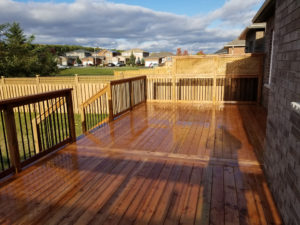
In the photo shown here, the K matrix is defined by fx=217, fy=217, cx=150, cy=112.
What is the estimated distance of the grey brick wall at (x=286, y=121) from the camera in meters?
1.75

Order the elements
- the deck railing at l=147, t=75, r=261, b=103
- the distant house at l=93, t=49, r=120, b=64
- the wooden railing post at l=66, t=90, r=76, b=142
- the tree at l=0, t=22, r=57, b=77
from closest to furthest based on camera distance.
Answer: the wooden railing post at l=66, t=90, r=76, b=142
the deck railing at l=147, t=75, r=261, b=103
the tree at l=0, t=22, r=57, b=77
the distant house at l=93, t=49, r=120, b=64

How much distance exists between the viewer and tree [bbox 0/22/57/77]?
60.6 ft

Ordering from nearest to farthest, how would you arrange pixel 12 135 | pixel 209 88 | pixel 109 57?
pixel 12 135
pixel 209 88
pixel 109 57

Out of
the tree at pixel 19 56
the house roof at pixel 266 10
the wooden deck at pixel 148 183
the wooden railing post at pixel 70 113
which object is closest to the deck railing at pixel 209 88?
the house roof at pixel 266 10

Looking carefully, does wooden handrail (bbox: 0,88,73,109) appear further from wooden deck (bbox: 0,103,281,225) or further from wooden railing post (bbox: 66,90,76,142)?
wooden deck (bbox: 0,103,281,225)

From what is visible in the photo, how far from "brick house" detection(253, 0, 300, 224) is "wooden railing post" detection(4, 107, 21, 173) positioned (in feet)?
10.1

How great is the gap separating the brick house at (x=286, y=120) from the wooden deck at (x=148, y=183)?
236 millimetres

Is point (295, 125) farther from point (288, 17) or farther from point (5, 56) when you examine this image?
point (5, 56)

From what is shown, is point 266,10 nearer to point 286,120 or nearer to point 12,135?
point 286,120

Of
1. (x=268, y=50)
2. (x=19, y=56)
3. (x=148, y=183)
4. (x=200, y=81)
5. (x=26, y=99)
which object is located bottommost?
(x=148, y=183)

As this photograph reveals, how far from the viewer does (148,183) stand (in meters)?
2.68

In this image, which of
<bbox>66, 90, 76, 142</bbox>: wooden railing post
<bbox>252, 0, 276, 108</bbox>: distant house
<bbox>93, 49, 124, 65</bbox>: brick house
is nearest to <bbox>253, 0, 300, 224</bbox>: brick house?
<bbox>66, 90, 76, 142</bbox>: wooden railing post

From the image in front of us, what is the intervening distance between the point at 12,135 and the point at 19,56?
65.9 feet

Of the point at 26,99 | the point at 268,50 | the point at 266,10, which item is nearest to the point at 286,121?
the point at 26,99
